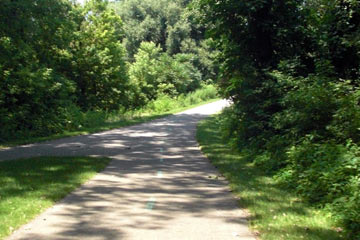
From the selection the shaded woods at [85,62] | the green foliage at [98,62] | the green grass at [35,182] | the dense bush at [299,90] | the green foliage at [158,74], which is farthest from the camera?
the green foliage at [158,74]

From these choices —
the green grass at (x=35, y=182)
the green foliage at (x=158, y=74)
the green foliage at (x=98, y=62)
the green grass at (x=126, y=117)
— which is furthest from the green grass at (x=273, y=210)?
the green foliage at (x=158, y=74)

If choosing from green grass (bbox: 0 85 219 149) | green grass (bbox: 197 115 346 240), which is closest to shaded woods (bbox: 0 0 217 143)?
green grass (bbox: 0 85 219 149)

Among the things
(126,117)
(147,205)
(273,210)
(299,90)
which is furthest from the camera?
(126,117)

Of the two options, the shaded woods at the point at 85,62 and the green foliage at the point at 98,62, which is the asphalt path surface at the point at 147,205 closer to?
the shaded woods at the point at 85,62

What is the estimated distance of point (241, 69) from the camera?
15.7 meters

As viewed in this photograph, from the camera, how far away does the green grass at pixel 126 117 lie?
2183cm

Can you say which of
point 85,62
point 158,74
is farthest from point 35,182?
point 158,74

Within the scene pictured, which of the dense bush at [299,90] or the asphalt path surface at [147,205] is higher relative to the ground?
the dense bush at [299,90]

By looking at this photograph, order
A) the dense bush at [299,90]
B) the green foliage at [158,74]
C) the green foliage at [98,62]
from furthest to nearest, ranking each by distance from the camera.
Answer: the green foliage at [158,74], the green foliage at [98,62], the dense bush at [299,90]

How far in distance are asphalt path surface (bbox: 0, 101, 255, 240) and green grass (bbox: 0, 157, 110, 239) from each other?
26 centimetres

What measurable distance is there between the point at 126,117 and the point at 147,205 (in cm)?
2875

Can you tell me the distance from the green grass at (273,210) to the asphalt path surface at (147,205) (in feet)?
0.89

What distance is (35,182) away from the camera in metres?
10.3

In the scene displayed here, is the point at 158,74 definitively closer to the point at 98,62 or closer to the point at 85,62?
the point at 98,62
